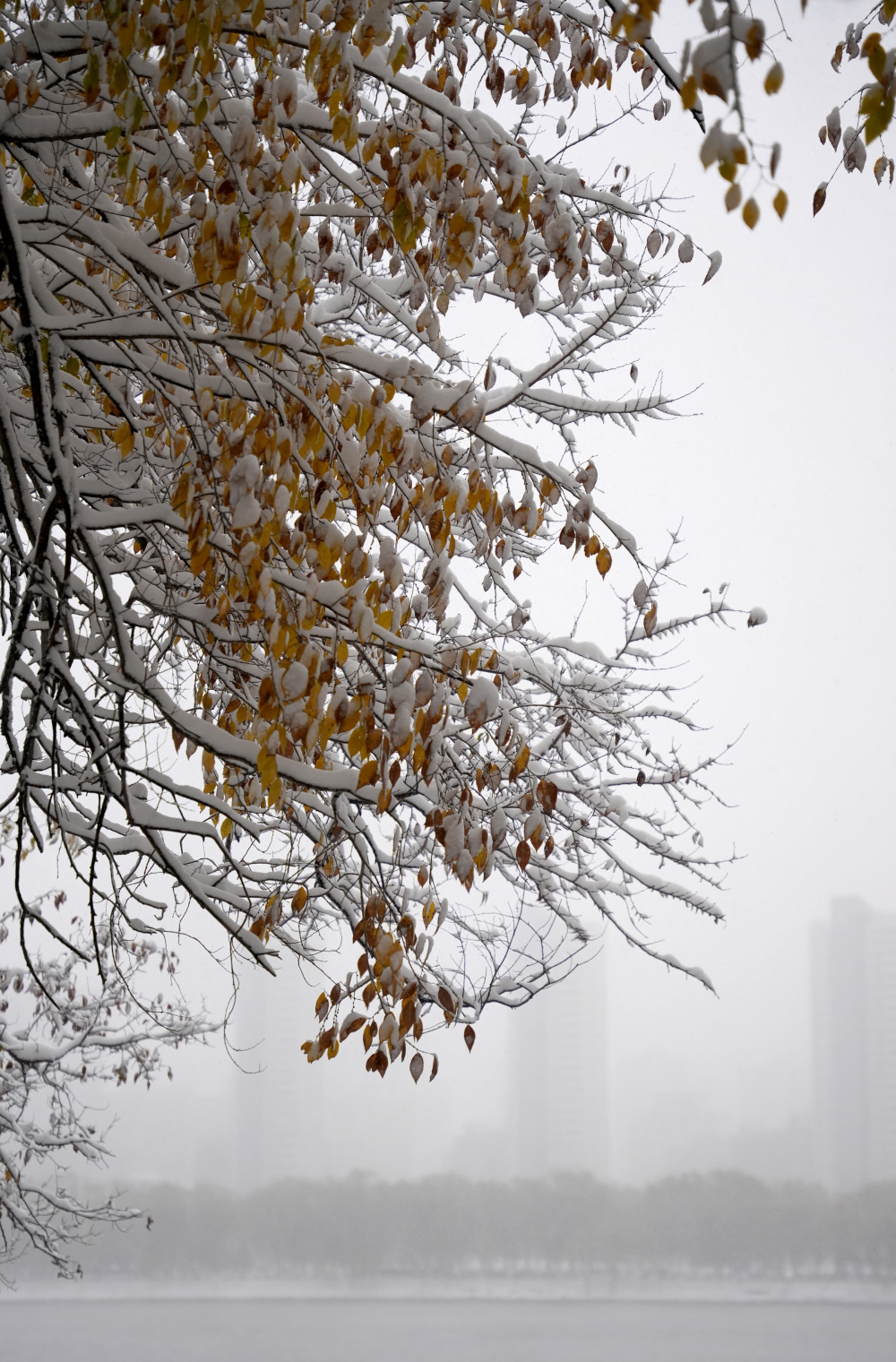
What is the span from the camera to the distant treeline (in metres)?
10.5

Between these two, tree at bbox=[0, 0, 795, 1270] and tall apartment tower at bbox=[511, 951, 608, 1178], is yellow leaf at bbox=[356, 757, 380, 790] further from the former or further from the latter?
tall apartment tower at bbox=[511, 951, 608, 1178]

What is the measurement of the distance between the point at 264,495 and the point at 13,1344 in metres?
20.2

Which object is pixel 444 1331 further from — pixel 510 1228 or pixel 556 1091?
pixel 556 1091

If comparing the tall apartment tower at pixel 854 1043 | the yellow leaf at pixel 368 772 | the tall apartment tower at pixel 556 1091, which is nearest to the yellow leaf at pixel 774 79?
the yellow leaf at pixel 368 772

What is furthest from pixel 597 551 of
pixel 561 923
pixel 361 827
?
pixel 561 923

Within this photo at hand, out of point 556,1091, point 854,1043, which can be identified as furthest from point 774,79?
point 854,1043

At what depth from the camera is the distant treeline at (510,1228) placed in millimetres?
10508

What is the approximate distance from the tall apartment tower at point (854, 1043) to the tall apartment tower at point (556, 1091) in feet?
6.60

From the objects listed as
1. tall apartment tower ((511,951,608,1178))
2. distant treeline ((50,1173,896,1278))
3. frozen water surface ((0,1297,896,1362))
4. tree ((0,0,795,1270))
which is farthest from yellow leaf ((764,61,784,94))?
frozen water surface ((0,1297,896,1362))

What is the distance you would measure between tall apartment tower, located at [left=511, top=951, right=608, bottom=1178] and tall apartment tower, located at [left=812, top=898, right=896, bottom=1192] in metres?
2.01

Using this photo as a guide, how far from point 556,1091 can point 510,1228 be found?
3.96 m

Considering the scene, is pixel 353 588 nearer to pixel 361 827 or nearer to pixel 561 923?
pixel 361 827

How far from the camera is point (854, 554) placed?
336 inches

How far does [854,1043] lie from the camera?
9711 millimetres
